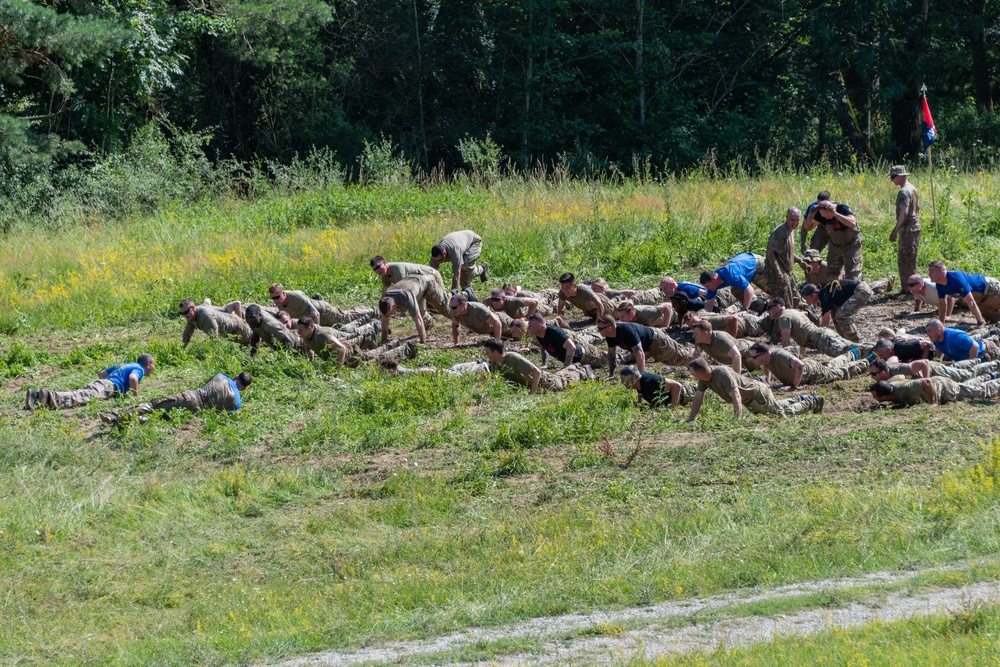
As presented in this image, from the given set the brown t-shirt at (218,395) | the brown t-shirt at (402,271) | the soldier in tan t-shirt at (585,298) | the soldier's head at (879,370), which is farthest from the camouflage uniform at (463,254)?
the soldier's head at (879,370)

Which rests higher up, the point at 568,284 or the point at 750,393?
the point at 568,284

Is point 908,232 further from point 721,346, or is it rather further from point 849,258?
point 721,346

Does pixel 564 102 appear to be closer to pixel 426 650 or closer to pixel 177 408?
pixel 177 408

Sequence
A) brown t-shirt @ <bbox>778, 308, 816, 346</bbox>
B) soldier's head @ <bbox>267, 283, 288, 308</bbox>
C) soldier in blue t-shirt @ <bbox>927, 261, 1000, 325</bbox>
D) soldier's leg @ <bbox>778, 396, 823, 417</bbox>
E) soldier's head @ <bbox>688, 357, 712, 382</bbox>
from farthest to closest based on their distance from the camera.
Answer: soldier's head @ <bbox>267, 283, 288, 308</bbox>, soldier in blue t-shirt @ <bbox>927, 261, 1000, 325</bbox>, brown t-shirt @ <bbox>778, 308, 816, 346</bbox>, soldier's leg @ <bbox>778, 396, 823, 417</bbox>, soldier's head @ <bbox>688, 357, 712, 382</bbox>

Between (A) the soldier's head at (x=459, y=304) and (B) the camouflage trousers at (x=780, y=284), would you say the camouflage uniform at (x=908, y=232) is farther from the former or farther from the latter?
(A) the soldier's head at (x=459, y=304)

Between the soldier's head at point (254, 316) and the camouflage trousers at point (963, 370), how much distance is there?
831cm

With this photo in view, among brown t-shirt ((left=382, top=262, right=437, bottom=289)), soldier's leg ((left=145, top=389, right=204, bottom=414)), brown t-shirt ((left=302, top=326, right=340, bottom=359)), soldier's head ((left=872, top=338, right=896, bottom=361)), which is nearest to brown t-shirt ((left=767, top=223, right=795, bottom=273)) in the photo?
soldier's head ((left=872, top=338, right=896, bottom=361))

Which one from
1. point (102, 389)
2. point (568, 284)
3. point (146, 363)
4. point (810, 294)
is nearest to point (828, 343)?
point (810, 294)

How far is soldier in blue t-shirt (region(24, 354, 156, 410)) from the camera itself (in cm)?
1452

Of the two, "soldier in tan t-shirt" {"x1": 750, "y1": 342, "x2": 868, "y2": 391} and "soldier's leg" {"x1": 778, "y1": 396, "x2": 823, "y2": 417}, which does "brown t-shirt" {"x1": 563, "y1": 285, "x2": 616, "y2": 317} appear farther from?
"soldier's leg" {"x1": 778, "y1": 396, "x2": 823, "y2": 417}

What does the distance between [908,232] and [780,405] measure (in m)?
5.75

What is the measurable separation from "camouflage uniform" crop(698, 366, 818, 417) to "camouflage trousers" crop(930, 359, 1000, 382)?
161 centimetres

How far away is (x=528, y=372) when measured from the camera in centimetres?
1434

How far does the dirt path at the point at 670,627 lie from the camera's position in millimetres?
7578
